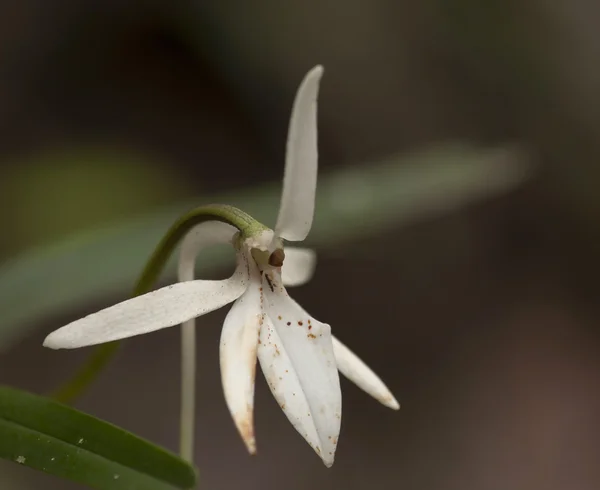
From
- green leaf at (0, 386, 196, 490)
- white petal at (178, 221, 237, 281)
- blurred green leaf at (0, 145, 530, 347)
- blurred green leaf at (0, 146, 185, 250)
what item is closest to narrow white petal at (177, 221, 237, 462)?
Result: white petal at (178, 221, 237, 281)

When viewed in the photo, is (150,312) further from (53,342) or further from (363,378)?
(363,378)

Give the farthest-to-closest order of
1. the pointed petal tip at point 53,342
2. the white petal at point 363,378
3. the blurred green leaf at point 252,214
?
the blurred green leaf at point 252,214
the white petal at point 363,378
the pointed petal tip at point 53,342

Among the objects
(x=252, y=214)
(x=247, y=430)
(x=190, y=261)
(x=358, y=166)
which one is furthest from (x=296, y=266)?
(x=358, y=166)

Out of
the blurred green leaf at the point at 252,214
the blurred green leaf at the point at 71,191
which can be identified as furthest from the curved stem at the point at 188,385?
the blurred green leaf at the point at 71,191

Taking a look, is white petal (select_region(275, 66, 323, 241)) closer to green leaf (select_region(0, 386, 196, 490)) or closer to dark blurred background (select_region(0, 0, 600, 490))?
green leaf (select_region(0, 386, 196, 490))

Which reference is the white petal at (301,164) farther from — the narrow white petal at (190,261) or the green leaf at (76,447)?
the green leaf at (76,447)
